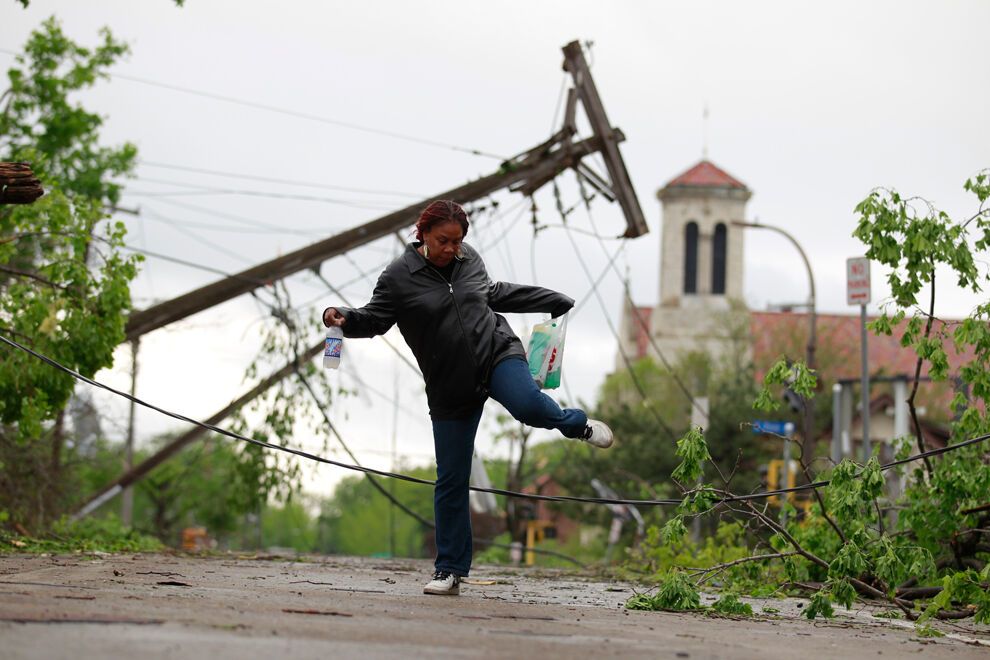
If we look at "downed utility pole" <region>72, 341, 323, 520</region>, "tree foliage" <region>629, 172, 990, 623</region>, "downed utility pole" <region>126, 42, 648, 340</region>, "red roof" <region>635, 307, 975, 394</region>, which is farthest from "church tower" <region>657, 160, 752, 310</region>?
"tree foliage" <region>629, 172, 990, 623</region>

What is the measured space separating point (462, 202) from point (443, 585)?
11.4 m

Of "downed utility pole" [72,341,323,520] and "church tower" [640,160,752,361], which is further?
"church tower" [640,160,752,361]

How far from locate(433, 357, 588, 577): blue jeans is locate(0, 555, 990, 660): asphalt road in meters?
0.29

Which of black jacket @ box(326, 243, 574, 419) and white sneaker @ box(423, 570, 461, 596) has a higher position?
black jacket @ box(326, 243, 574, 419)

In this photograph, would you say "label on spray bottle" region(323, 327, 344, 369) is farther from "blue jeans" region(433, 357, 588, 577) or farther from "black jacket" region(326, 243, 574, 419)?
"blue jeans" region(433, 357, 588, 577)

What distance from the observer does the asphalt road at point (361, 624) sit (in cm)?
442

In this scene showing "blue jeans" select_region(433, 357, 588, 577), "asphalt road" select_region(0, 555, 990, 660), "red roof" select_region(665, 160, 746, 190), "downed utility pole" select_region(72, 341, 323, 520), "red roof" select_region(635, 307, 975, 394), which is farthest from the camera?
"red roof" select_region(665, 160, 746, 190)

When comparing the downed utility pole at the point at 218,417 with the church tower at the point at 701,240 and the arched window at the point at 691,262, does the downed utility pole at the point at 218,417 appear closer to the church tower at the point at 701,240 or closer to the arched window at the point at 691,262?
the church tower at the point at 701,240

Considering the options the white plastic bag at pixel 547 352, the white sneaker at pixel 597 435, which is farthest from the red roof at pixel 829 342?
the white sneaker at pixel 597 435

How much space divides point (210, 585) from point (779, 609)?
3.35 m

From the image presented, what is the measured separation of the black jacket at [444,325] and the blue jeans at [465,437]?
0.08m

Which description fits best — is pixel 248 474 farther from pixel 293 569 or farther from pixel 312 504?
pixel 312 504

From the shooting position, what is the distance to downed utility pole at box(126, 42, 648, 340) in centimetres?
1655

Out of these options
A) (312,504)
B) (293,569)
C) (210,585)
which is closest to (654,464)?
(293,569)
